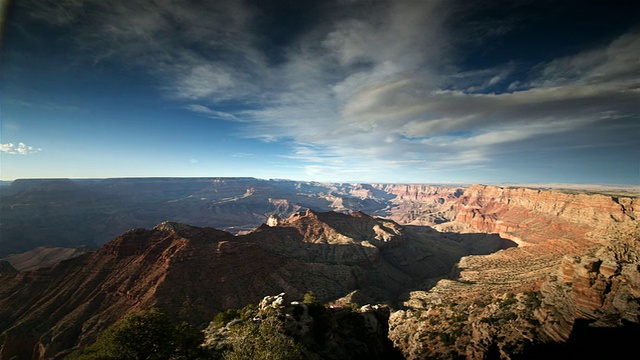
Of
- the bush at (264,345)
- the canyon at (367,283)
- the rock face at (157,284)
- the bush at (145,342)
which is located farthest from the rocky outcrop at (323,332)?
the rock face at (157,284)

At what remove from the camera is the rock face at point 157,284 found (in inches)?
2532

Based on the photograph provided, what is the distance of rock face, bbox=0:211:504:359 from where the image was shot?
6431cm

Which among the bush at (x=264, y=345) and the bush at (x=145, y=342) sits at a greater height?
the bush at (x=264, y=345)

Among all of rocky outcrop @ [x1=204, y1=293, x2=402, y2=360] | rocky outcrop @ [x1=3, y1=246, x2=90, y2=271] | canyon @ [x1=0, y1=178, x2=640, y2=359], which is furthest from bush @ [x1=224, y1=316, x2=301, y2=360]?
rocky outcrop @ [x1=3, y1=246, x2=90, y2=271]

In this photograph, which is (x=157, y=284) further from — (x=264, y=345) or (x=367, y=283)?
(x=367, y=283)

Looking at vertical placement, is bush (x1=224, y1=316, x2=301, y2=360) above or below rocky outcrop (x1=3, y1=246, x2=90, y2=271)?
above

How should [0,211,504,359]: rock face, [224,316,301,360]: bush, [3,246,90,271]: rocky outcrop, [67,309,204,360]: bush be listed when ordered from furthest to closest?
[3,246,90,271]: rocky outcrop
[0,211,504,359]: rock face
[67,309,204,360]: bush
[224,316,301,360]: bush

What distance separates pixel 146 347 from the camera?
2748cm

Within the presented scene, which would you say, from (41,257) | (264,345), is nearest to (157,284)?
(264,345)

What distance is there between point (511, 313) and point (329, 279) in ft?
224

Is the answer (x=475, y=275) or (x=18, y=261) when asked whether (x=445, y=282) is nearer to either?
(x=475, y=275)

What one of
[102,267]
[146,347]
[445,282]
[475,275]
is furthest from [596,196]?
[102,267]

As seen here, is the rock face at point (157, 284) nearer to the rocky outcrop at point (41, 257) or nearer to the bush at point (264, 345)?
the bush at point (264, 345)

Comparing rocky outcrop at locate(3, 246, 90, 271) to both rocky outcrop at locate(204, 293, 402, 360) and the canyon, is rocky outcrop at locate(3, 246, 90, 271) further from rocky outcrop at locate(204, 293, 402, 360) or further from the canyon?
rocky outcrop at locate(204, 293, 402, 360)
